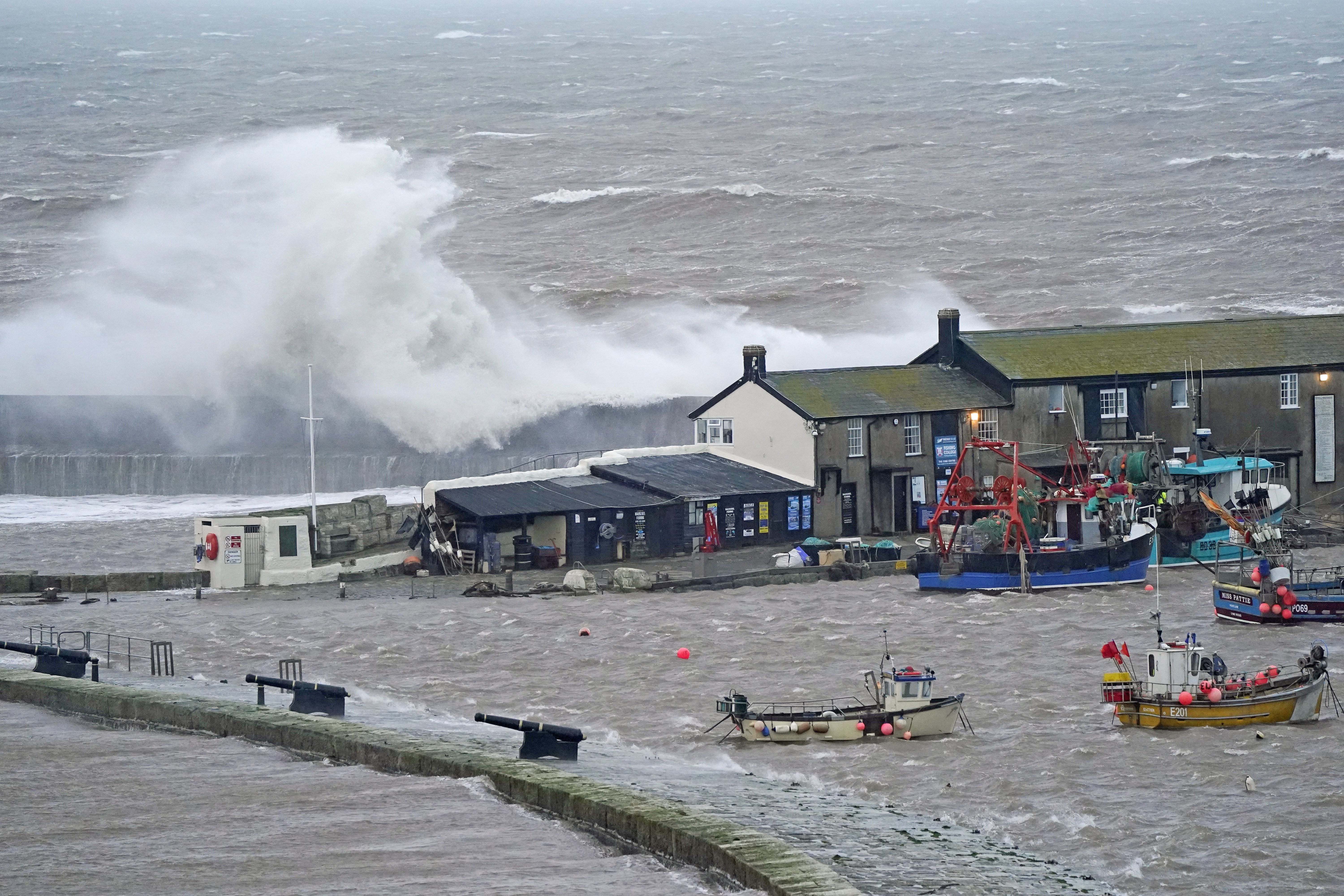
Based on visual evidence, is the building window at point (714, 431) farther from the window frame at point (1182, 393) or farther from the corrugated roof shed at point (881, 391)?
the window frame at point (1182, 393)

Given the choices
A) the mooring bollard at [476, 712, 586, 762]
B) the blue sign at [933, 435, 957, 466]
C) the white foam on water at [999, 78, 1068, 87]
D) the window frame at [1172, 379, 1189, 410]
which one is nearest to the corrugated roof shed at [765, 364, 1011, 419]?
the blue sign at [933, 435, 957, 466]

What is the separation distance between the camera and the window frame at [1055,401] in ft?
143

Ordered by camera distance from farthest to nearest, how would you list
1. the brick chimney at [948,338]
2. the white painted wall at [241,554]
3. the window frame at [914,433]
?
the brick chimney at [948,338]
the window frame at [914,433]
the white painted wall at [241,554]

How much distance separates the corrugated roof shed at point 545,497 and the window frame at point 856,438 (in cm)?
475

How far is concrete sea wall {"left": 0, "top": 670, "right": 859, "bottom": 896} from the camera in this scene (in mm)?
12852

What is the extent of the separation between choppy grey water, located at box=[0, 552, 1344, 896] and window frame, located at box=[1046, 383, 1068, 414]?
757cm

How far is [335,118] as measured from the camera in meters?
118

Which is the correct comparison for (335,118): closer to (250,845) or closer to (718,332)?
(718,332)

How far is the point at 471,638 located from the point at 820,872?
17.8 m

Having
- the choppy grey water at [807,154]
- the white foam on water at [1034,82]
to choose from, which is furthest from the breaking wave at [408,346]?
the white foam on water at [1034,82]

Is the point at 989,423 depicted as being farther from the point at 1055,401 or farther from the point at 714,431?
the point at 714,431

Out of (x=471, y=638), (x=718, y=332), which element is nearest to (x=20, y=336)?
(x=718, y=332)

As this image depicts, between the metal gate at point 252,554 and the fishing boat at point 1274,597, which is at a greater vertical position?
the metal gate at point 252,554

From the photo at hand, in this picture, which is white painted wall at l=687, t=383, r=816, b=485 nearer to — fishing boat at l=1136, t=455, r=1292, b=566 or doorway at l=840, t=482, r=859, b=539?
doorway at l=840, t=482, r=859, b=539
